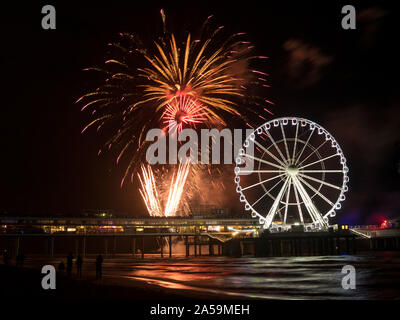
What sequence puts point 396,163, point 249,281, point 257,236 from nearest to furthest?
point 249,281 → point 396,163 → point 257,236

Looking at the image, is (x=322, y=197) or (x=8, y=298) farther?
(x=322, y=197)

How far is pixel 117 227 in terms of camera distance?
93438 mm

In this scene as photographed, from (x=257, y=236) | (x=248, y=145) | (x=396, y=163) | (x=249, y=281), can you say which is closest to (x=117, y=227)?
(x=257, y=236)

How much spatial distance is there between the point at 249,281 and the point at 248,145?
3134cm
